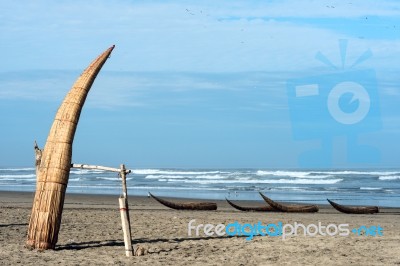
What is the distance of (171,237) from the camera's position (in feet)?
51.9

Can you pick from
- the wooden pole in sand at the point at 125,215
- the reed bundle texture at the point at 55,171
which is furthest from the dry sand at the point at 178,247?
the reed bundle texture at the point at 55,171

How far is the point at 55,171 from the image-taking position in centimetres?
1259

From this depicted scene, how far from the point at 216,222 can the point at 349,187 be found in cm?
3098

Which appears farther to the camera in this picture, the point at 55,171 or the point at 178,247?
the point at 178,247

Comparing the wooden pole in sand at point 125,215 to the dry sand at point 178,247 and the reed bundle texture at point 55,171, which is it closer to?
the dry sand at point 178,247

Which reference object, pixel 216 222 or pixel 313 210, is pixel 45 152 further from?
pixel 313 210

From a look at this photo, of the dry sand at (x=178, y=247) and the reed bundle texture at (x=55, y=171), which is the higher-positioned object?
the reed bundle texture at (x=55, y=171)

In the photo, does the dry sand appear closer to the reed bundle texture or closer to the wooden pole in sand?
the wooden pole in sand

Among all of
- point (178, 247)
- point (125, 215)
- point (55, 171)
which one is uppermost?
point (55, 171)

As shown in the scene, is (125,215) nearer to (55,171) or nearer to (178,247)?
(55,171)

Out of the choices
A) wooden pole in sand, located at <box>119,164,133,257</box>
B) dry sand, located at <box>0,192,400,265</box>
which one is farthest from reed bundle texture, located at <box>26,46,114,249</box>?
wooden pole in sand, located at <box>119,164,133,257</box>

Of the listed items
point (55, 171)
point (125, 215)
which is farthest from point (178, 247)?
point (55, 171)

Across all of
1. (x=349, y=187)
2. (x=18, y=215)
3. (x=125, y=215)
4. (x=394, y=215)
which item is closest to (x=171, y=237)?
(x=125, y=215)

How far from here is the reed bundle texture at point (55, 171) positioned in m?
12.6
